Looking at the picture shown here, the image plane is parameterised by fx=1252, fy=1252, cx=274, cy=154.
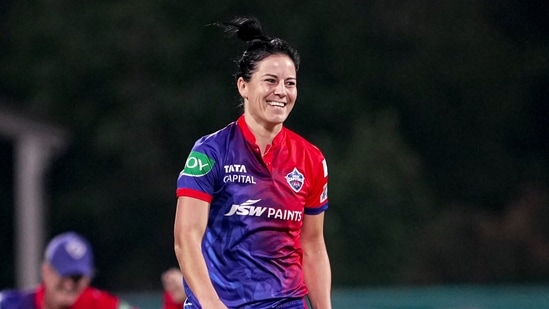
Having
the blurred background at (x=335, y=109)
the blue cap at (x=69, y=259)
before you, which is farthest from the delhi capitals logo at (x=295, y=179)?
the blurred background at (x=335, y=109)

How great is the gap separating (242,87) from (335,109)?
1901 cm

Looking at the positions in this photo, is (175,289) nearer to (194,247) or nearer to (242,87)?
(242,87)

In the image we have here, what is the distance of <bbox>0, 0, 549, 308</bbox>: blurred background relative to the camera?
22250 millimetres

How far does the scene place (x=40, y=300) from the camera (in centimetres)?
567

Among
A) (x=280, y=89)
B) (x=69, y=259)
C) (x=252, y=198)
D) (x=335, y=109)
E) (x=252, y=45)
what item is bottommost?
(x=69, y=259)

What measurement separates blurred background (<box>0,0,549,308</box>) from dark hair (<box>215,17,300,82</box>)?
16.8 m

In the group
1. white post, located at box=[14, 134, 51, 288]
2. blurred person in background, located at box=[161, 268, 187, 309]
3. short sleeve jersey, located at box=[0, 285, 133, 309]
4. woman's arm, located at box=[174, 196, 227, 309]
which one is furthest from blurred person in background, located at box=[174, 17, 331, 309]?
white post, located at box=[14, 134, 51, 288]

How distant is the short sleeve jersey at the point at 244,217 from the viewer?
4434 mm

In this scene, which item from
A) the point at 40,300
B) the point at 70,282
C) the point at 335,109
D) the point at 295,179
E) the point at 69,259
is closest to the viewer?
the point at 295,179

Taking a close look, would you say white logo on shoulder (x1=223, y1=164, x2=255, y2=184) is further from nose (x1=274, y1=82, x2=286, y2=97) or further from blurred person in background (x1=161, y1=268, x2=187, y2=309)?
blurred person in background (x1=161, y1=268, x2=187, y2=309)

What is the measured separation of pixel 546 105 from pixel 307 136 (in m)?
5.12

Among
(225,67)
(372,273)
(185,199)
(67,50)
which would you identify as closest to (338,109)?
(225,67)

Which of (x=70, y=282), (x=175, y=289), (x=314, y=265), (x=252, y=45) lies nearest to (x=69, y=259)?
(x=70, y=282)

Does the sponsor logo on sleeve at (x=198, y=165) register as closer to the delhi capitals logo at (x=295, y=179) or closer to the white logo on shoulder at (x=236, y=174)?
the white logo on shoulder at (x=236, y=174)
